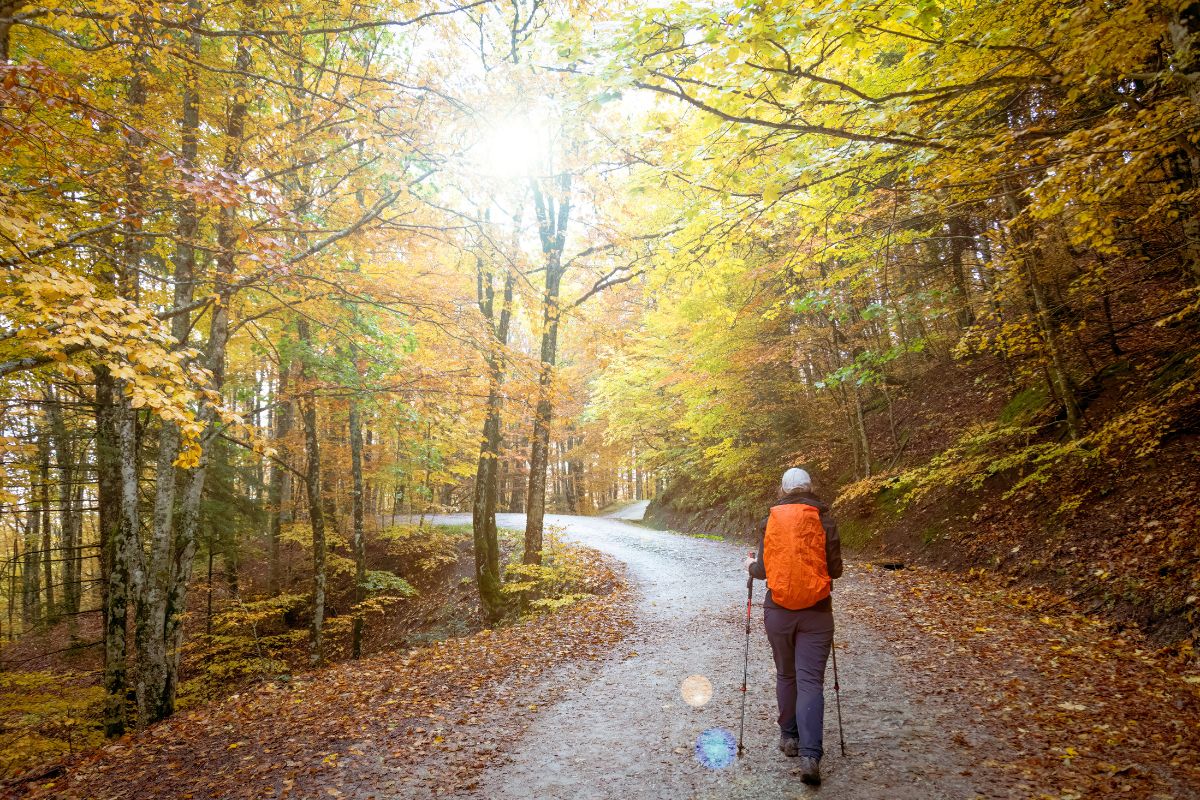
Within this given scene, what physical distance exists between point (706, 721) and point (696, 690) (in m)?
0.77

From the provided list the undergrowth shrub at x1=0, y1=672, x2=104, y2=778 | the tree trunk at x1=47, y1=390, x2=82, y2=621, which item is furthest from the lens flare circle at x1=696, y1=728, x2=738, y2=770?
the tree trunk at x1=47, y1=390, x2=82, y2=621

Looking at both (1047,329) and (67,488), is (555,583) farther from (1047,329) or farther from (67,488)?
(67,488)

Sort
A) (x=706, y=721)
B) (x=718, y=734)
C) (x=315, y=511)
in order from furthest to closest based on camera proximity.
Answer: (x=315, y=511) → (x=706, y=721) → (x=718, y=734)

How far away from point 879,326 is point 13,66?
15673 mm

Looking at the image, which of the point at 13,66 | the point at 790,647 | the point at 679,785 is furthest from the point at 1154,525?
the point at 13,66

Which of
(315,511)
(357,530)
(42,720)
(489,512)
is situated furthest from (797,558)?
(42,720)

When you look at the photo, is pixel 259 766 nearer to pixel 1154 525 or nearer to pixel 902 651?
pixel 902 651

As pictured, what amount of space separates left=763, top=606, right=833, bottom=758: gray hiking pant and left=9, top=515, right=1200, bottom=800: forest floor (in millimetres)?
321

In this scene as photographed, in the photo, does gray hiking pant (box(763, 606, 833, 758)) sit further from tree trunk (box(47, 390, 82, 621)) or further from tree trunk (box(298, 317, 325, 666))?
tree trunk (box(47, 390, 82, 621))

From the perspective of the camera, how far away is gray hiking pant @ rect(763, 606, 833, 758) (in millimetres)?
3928

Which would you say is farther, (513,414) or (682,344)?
(682,344)

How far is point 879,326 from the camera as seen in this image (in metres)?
14.8

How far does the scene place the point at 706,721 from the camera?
5094 mm

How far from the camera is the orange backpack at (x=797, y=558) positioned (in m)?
4.08
